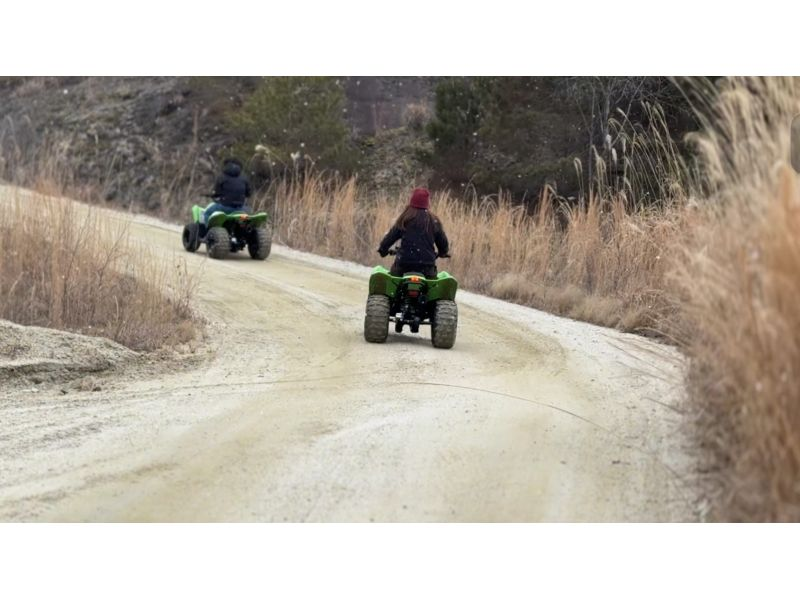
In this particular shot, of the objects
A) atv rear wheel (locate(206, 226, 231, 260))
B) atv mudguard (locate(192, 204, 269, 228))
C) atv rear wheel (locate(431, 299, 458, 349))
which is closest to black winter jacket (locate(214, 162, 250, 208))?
atv mudguard (locate(192, 204, 269, 228))

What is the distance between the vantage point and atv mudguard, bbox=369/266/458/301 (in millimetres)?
12219

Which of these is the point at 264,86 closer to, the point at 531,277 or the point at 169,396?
the point at 531,277

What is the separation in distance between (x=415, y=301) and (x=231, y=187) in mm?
8079

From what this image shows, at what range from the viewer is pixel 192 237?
2033 centimetres

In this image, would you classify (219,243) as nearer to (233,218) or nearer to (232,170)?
(233,218)

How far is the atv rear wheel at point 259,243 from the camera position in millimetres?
19578

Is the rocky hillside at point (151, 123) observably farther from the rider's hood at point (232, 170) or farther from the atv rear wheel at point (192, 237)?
the rider's hood at point (232, 170)

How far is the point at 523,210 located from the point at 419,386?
9.41m

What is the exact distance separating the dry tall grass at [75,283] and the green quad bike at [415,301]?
7.43ft

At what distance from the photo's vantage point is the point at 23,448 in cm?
867

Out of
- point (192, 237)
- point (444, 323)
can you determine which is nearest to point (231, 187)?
point (192, 237)

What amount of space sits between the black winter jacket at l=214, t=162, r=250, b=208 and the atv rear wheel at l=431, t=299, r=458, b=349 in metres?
8.28
